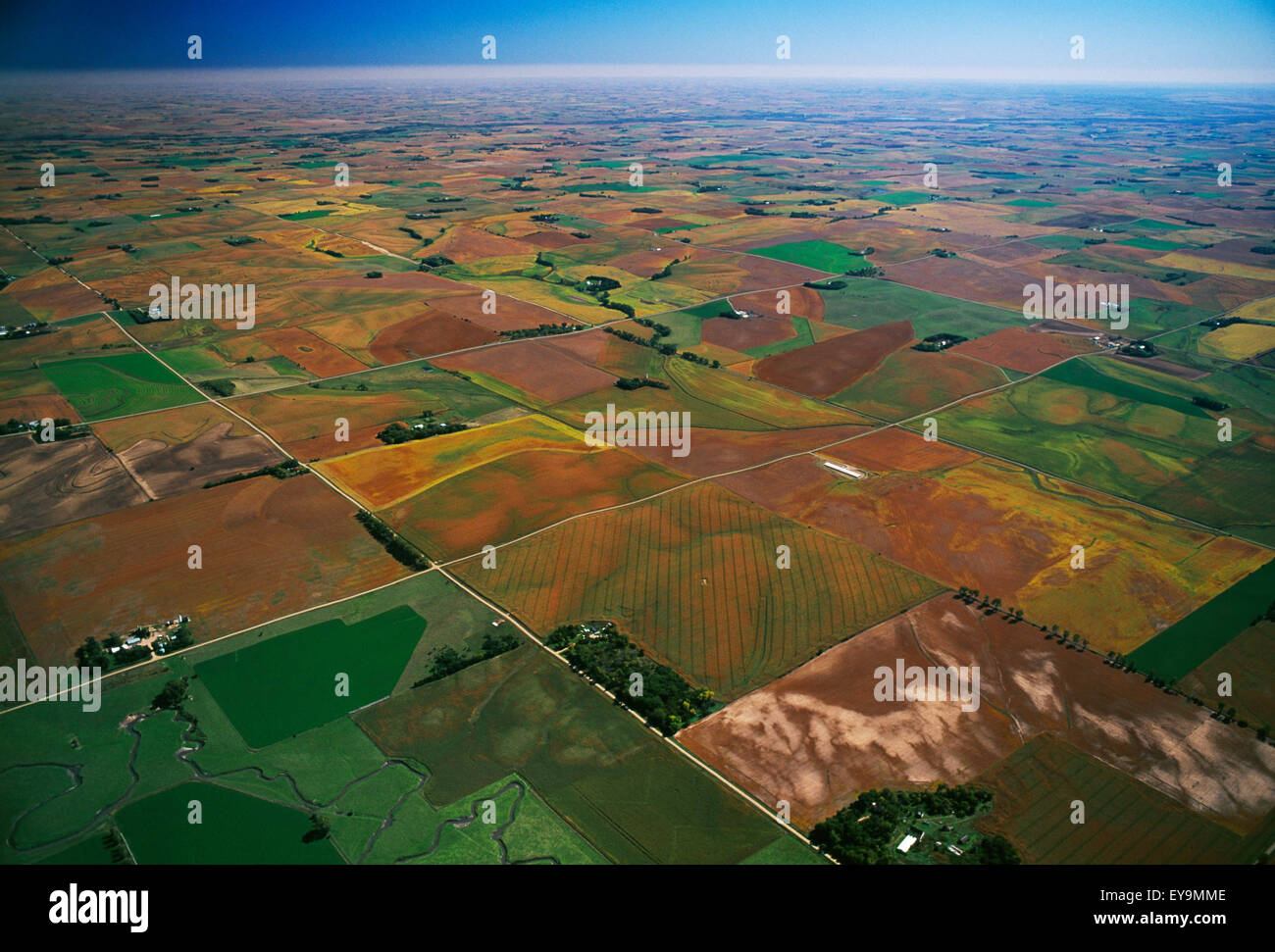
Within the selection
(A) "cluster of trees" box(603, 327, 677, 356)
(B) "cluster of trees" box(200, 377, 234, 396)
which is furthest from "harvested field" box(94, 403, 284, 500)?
(A) "cluster of trees" box(603, 327, 677, 356)

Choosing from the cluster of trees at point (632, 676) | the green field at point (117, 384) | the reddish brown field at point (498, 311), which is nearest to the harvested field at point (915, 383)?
the reddish brown field at point (498, 311)

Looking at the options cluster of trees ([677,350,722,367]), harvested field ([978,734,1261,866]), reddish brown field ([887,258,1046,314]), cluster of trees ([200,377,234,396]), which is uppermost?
reddish brown field ([887,258,1046,314])

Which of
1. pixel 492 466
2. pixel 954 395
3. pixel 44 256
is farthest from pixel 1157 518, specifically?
pixel 44 256

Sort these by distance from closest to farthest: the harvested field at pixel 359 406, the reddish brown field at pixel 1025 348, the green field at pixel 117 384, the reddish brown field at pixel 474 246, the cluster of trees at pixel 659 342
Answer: the harvested field at pixel 359 406, the green field at pixel 117 384, the cluster of trees at pixel 659 342, the reddish brown field at pixel 1025 348, the reddish brown field at pixel 474 246

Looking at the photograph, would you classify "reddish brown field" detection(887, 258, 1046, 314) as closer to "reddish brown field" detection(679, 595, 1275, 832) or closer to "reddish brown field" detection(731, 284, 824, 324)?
"reddish brown field" detection(731, 284, 824, 324)

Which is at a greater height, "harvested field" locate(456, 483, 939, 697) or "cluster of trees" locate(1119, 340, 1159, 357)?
"cluster of trees" locate(1119, 340, 1159, 357)

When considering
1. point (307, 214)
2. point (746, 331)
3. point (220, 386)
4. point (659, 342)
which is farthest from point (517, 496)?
point (307, 214)

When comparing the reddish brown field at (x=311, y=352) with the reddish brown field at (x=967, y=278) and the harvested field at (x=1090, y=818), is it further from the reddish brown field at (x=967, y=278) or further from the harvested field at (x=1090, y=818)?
the reddish brown field at (x=967, y=278)
